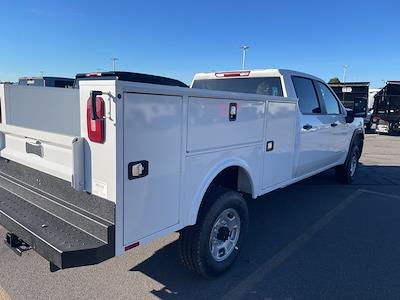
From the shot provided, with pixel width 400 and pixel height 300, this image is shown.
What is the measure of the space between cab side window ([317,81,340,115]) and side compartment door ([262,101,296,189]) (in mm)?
1507

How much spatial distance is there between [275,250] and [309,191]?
2859 millimetres

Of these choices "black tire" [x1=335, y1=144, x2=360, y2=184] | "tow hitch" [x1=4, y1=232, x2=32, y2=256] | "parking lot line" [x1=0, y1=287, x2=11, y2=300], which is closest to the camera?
"tow hitch" [x1=4, y1=232, x2=32, y2=256]

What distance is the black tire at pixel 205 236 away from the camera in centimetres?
303

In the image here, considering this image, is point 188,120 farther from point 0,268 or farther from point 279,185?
→ point 0,268

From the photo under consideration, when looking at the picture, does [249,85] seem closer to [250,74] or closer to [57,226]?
[250,74]

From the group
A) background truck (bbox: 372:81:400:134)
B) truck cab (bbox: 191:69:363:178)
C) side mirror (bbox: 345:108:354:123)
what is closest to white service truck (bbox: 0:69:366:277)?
truck cab (bbox: 191:69:363:178)

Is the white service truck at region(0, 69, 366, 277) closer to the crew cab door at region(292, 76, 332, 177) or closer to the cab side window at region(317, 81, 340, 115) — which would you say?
the crew cab door at region(292, 76, 332, 177)

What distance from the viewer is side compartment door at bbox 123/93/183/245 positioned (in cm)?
230

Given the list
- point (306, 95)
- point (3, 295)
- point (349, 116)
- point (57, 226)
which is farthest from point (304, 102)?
point (3, 295)

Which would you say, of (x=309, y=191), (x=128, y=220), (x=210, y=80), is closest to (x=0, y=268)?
(x=128, y=220)

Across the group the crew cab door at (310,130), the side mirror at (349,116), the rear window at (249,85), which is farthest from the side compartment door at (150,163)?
the side mirror at (349,116)

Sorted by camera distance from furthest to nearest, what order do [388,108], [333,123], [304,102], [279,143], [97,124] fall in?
1. [388,108]
2. [333,123]
3. [304,102]
4. [279,143]
5. [97,124]

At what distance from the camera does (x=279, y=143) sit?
4.17 meters

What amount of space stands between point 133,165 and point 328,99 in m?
4.44
